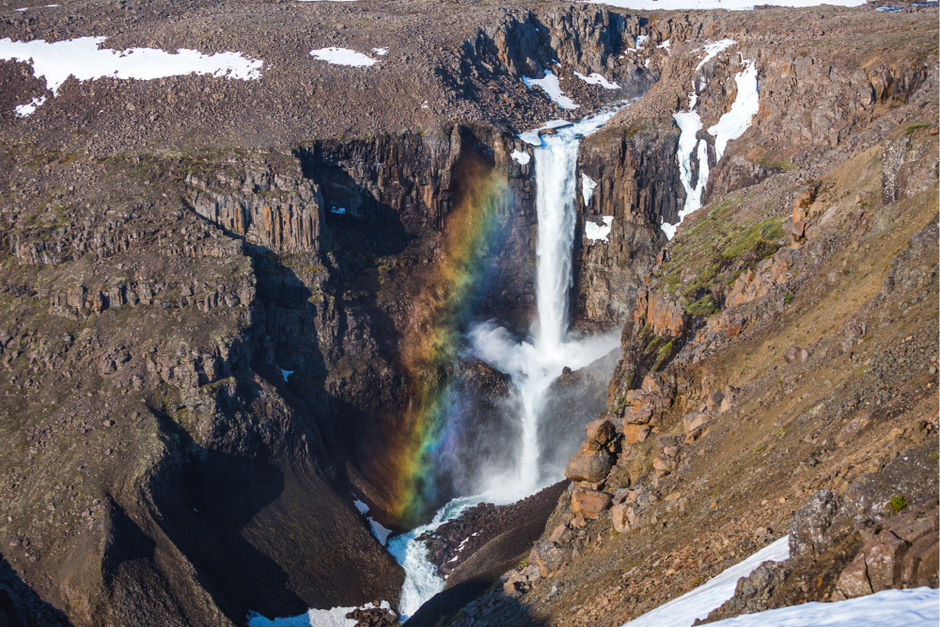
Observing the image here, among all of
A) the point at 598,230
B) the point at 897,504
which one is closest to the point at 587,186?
the point at 598,230

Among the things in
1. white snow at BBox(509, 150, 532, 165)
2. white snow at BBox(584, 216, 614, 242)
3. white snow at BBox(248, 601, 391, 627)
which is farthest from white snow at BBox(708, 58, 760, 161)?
white snow at BBox(248, 601, 391, 627)

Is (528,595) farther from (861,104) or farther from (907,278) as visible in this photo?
(861,104)

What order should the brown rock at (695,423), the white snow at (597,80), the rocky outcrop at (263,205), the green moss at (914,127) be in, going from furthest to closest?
1. the white snow at (597,80)
2. the rocky outcrop at (263,205)
3. the brown rock at (695,423)
4. the green moss at (914,127)

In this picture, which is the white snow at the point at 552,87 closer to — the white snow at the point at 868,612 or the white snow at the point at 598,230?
the white snow at the point at 598,230

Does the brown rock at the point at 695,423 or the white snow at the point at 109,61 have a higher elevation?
the white snow at the point at 109,61

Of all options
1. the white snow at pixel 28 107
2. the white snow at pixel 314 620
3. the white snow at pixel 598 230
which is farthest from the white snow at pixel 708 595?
the white snow at pixel 28 107

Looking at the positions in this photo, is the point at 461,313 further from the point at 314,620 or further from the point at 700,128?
the point at 314,620

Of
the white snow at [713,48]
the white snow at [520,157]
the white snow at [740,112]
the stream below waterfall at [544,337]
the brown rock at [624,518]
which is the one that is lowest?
the stream below waterfall at [544,337]

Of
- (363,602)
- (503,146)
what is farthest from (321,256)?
(363,602)
